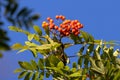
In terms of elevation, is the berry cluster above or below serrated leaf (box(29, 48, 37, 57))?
above

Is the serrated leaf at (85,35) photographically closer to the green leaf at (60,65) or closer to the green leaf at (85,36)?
the green leaf at (85,36)

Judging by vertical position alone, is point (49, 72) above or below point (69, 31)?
below

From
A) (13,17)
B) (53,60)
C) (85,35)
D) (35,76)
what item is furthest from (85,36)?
(13,17)

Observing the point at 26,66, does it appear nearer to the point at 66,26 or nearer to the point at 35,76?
the point at 35,76

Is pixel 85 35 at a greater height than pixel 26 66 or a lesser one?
greater

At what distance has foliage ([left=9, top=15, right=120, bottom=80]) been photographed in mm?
3979

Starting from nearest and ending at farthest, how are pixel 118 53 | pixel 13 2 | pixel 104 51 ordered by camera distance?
1. pixel 13 2
2. pixel 104 51
3. pixel 118 53

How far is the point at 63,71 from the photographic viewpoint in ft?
12.9

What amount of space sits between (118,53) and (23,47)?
54.9 inches

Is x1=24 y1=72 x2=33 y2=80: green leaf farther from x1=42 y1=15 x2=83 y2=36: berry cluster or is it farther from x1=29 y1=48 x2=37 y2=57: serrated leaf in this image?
x1=42 y1=15 x2=83 y2=36: berry cluster

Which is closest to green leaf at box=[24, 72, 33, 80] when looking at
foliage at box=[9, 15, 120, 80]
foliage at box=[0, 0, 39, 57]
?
foliage at box=[9, 15, 120, 80]

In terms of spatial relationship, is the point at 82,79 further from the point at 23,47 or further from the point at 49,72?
the point at 23,47

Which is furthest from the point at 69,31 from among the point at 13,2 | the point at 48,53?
the point at 13,2

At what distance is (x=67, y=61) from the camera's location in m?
4.14
